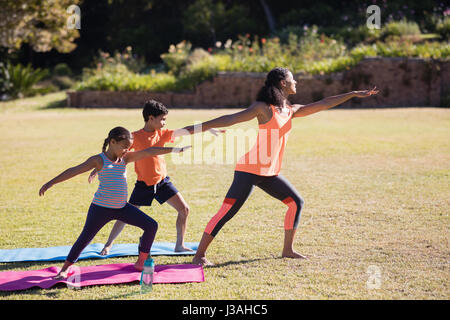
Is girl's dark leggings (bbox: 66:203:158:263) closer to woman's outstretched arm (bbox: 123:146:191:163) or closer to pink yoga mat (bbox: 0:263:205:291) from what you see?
pink yoga mat (bbox: 0:263:205:291)

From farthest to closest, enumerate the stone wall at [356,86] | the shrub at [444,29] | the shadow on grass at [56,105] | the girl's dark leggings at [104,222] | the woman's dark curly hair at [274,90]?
the shrub at [444,29] → the shadow on grass at [56,105] → the stone wall at [356,86] → the woman's dark curly hair at [274,90] → the girl's dark leggings at [104,222]

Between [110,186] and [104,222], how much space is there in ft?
1.13

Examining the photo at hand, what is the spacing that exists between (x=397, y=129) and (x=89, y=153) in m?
8.68

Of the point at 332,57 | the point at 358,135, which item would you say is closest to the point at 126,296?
the point at 358,135

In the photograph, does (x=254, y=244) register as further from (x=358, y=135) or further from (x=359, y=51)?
(x=359, y=51)

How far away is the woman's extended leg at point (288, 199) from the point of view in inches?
226

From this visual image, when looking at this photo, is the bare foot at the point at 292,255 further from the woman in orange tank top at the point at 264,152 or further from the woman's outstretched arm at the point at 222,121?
the woman's outstretched arm at the point at 222,121

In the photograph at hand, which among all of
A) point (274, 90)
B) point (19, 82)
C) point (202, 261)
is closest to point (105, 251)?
point (202, 261)

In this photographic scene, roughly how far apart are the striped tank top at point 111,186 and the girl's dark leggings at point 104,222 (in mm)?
61

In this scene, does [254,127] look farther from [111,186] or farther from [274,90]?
[111,186]

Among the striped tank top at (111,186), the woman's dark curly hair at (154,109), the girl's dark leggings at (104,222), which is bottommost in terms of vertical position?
the girl's dark leggings at (104,222)

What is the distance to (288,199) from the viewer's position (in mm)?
5859

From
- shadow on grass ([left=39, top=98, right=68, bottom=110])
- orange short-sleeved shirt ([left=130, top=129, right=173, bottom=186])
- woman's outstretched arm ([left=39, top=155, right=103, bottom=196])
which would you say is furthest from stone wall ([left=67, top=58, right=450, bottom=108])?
woman's outstretched arm ([left=39, top=155, right=103, bottom=196])

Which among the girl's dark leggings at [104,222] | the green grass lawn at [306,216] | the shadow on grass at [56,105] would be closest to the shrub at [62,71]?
the shadow on grass at [56,105]
